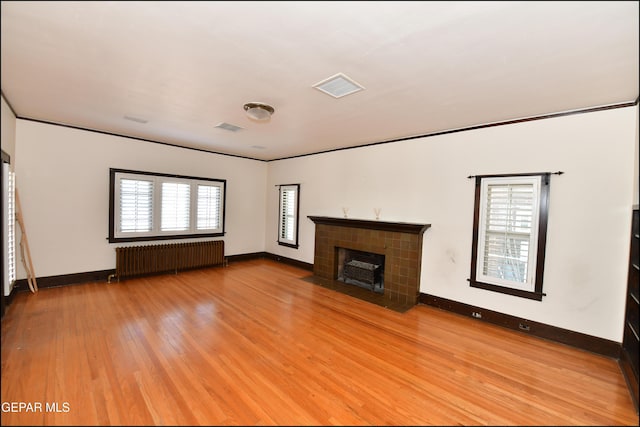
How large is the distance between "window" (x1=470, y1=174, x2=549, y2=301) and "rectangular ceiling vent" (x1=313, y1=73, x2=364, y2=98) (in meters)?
2.28

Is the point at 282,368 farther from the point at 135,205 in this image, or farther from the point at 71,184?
the point at 71,184

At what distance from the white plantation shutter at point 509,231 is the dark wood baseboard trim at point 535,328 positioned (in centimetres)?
44

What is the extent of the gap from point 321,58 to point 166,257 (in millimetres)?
5009

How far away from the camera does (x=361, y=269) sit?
507 cm

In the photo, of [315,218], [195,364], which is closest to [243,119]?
[315,218]

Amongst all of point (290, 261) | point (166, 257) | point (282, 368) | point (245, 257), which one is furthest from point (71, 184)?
point (282, 368)

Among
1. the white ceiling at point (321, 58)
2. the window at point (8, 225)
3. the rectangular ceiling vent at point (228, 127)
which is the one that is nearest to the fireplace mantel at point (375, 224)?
the white ceiling at point (321, 58)

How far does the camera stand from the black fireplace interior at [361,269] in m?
4.96

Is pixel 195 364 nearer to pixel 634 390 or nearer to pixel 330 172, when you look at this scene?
pixel 634 390

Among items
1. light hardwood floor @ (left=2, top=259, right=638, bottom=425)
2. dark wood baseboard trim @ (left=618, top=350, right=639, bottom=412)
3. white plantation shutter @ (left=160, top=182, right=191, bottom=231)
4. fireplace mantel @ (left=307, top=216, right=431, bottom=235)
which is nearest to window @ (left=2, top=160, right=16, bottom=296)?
light hardwood floor @ (left=2, top=259, right=638, bottom=425)

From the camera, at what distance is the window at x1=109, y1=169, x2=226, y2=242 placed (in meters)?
5.11

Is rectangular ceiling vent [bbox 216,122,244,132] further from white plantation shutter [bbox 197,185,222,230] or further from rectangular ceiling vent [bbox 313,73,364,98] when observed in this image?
white plantation shutter [bbox 197,185,222,230]

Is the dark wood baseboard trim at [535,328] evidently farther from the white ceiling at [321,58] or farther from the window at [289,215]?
the window at [289,215]

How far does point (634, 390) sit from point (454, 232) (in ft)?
7.35
